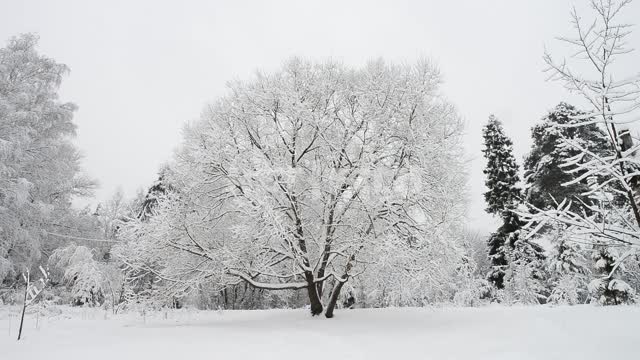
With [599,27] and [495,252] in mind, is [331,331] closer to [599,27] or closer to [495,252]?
[599,27]

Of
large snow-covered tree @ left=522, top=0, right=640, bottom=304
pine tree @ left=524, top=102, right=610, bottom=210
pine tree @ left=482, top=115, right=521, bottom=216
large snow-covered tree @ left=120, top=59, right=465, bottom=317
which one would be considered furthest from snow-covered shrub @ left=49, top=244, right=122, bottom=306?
pine tree @ left=524, top=102, right=610, bottom=210

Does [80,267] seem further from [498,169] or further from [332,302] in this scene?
[498,169]

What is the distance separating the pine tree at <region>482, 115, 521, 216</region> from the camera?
70.9 feet

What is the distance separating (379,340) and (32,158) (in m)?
15.1

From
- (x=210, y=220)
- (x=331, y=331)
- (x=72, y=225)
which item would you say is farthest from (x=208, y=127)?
(x=72, y=225)

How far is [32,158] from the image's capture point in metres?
14.9

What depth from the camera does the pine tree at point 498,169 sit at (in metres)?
21.6

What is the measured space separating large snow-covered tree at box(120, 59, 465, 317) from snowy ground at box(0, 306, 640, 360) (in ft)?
5.73

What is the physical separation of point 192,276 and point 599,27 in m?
11.6

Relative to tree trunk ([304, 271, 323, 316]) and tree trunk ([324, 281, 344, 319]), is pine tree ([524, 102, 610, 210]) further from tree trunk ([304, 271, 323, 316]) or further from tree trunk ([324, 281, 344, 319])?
tree trunk ([304, 271, 323, 316])

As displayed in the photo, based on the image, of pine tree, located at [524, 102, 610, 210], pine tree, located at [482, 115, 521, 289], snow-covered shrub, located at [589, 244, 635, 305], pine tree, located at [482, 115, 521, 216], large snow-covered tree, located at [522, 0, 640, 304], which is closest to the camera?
large snow-covered tree, located at [522, 0, 640, 304]

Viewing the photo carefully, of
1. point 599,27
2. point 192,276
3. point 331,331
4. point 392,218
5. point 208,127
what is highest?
point 208,127

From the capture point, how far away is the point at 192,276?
12.0 meters

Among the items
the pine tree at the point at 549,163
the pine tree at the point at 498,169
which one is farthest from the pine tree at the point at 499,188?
the pine tree at the point at 549,163
